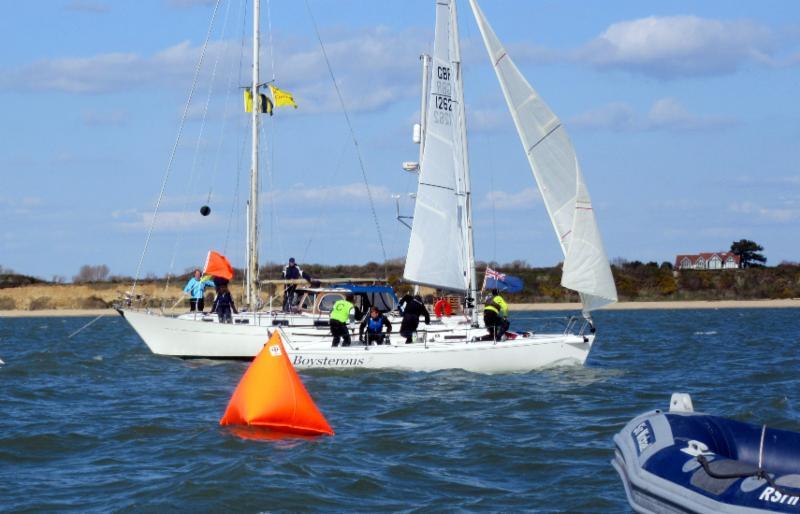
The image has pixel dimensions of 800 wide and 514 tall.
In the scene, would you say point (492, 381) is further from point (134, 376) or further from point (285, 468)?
point (285, 468)

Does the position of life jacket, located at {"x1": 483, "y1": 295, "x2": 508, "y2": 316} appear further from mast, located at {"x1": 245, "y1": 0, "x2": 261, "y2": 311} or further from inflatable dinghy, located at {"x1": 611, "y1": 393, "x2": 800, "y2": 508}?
inflatable dinghy, located at {"x1": 611, "y1": 393, "x2": 800, "y2": 508}

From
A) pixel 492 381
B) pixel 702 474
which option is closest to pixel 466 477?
pixel 702 474

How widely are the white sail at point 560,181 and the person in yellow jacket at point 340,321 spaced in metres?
5.33

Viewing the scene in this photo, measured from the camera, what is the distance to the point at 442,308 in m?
32.2

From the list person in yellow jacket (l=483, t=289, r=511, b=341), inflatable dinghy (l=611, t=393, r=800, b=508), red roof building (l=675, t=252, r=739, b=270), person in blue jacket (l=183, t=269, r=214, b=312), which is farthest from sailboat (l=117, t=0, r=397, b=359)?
red roof building (l=675, t=252, r=739, b=270)

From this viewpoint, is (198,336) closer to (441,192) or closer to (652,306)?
A: (441,192)

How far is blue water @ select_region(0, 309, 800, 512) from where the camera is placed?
1415 cm

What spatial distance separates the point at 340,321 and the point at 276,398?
423 inches

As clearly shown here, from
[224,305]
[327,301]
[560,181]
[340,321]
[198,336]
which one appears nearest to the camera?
[560,181]

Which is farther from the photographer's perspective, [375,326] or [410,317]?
[375,326]

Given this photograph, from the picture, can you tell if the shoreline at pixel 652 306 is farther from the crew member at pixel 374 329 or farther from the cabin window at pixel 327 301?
the crew member at pixel 374 329

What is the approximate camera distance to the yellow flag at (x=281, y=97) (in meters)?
34.5

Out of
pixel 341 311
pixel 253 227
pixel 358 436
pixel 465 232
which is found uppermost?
pixel 253 227

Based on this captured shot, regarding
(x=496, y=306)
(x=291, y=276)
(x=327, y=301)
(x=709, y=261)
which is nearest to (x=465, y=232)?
(x=496, y=306)
